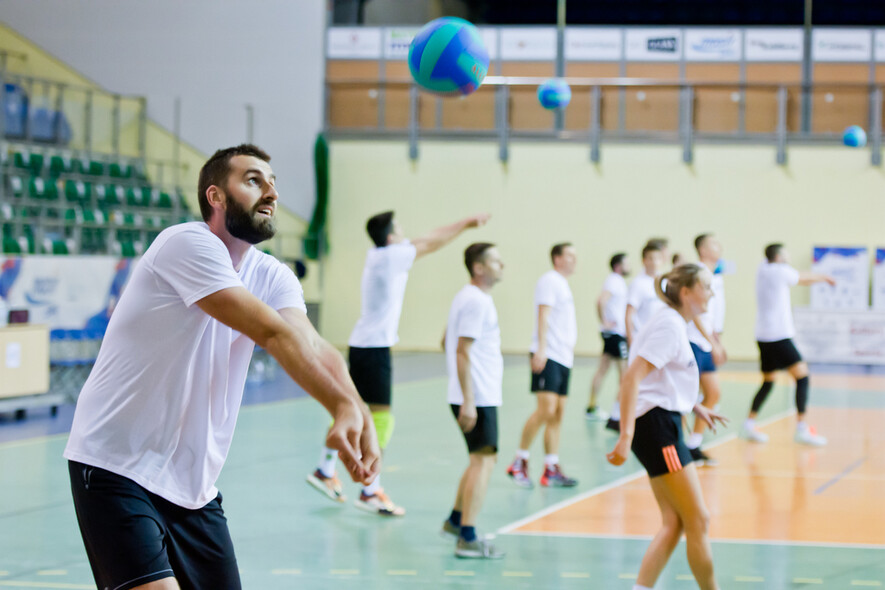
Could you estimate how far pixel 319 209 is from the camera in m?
20.3

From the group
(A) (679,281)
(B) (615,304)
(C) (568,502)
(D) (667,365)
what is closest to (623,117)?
(B) (615,304)

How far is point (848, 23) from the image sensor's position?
2362cm

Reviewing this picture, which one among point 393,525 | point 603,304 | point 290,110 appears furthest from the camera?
point 290,110

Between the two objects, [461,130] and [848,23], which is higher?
[848,23]

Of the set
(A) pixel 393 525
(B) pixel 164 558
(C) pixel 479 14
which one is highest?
(C) pixel 479 14

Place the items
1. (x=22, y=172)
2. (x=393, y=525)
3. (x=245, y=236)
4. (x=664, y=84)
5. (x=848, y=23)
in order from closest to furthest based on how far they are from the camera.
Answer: (x=245, y=236), (x=393, y=525), (x=22, y=172), (x=664, y=84), (x=848, y=23)

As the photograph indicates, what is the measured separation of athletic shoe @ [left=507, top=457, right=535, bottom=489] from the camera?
301 inches

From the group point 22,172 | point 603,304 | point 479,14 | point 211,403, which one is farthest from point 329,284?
point 211,403

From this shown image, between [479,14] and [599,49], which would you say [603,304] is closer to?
[599,49]

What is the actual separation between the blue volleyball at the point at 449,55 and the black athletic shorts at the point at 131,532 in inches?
112

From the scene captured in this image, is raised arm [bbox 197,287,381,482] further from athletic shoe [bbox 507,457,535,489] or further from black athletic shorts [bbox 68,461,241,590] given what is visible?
athletic shoe [bbox 507,457,535,489]

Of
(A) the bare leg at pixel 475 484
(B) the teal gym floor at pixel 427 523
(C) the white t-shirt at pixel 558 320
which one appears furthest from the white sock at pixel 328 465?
(C) the white t-shirt at pixel 558 320

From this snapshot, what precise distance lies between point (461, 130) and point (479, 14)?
566 cm

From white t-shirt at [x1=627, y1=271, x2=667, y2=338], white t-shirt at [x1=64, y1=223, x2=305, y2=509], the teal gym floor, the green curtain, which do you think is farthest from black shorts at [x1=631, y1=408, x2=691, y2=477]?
the green curtain
